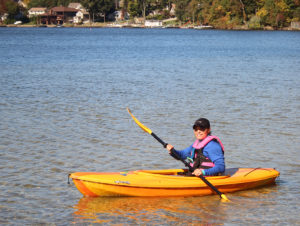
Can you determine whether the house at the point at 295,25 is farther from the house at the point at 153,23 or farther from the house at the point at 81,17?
the house at the point at 81,17

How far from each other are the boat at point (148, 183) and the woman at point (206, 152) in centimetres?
16

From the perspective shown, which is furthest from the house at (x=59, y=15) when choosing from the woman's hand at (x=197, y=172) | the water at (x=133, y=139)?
the woman's hand at (x=197, y=172)

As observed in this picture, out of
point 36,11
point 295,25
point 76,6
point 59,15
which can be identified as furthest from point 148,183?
point 76,6

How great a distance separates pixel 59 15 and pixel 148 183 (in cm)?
17823

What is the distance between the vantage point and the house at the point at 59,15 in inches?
6969

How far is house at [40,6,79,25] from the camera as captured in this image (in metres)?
177

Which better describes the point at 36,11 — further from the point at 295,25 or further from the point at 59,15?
the point at 295,25

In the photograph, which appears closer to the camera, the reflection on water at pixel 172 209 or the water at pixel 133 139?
the reflection on water at pixel 172 209

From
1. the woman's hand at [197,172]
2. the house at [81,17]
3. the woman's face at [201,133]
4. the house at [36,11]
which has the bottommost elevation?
the woman's hand at [197,172]

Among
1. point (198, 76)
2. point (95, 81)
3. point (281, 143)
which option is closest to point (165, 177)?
point (281, 143)

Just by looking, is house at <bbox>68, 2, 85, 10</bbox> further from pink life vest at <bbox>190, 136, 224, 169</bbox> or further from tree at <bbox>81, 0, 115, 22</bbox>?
pink life vest at <bbox>190, 136, 224, 169</bbox>

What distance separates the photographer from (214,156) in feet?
26.0

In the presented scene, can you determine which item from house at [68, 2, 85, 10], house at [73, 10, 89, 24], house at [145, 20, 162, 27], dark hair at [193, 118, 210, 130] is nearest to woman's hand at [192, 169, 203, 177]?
dark hair at [193, 118, 210, 130]

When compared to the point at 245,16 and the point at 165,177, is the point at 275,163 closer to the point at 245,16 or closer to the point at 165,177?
the point at 165,177
